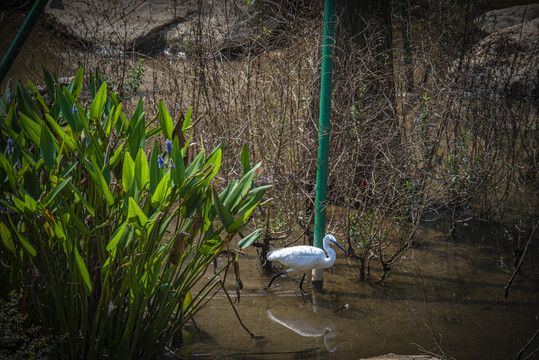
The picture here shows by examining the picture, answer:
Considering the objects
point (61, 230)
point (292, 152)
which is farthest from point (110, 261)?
point (292, 152)

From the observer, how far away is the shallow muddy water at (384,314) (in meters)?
3.72

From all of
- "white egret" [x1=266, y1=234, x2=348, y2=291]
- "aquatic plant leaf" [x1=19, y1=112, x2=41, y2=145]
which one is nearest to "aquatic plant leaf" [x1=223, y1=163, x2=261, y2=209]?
"aquatic plant leaf" [x1=19, y1=112, x2=41, y2=145]

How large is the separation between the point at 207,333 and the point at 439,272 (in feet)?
7.79

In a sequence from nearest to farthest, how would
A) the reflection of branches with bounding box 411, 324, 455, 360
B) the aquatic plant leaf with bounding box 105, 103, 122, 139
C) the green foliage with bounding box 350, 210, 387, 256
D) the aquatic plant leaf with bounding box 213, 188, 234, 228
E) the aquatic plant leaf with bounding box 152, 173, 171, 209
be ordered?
the aquatic plant leaf with bounding box 152, 173, 171, 209, the aquatic plant leaf with bounding box 213, 188, 234, 228, the aquatic plant leaf with bounding box 105, 103, 122, 139, the reflection of branches with bounding box 411, 324, 455, 360, the green foliage with bounding box 350, 210, 387, 256

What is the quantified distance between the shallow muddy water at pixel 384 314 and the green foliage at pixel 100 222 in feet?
2.96

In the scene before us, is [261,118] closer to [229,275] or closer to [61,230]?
[229,275]

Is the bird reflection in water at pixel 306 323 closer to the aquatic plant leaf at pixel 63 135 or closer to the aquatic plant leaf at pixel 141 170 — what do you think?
the aquatic plant leaf at pixel 141 170

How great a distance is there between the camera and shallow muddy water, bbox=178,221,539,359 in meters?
3.72

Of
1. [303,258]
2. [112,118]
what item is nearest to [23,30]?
[112,118]

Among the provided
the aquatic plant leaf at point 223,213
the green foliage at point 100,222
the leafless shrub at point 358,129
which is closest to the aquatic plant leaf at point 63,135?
the green foliage at point 100,222

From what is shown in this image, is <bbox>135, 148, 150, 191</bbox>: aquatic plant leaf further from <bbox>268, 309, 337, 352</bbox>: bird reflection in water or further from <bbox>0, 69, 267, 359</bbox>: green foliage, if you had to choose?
<bbox>268, 309, 337, 352</bbox>: bird reflection in water

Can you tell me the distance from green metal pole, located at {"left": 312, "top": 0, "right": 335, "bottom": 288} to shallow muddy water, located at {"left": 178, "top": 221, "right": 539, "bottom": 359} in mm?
448

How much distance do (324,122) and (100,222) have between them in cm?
207

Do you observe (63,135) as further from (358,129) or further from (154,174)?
(358,129)
